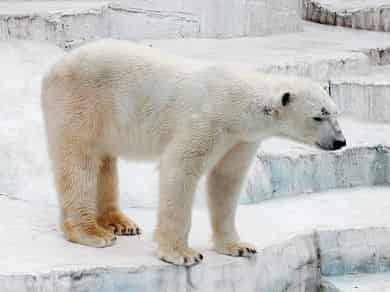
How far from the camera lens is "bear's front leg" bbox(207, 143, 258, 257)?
440 centimetres

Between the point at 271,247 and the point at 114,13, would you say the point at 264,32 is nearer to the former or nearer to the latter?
the point at 114,13

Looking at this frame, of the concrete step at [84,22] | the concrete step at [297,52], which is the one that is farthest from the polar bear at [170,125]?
the concrete step at [84,22]

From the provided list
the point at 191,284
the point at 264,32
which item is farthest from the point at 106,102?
the point at 264,32

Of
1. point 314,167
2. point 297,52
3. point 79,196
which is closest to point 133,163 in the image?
point 314,167

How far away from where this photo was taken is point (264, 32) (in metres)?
10.1

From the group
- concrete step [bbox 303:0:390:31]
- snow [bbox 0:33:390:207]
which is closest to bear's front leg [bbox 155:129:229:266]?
snow [bbox 0:33:390:207]

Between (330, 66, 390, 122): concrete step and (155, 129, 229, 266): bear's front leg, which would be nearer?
(155, 129, 229, 266): bear's front leg

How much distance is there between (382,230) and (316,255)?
486 millimetres

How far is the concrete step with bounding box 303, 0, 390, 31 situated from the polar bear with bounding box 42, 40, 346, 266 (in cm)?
686

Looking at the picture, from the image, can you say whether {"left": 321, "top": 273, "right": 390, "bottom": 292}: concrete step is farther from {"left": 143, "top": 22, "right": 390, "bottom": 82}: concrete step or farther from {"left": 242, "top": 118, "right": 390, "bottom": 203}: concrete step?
{"left": 143, "top": 22, "right": 390, "bottom": 82}: concrete step

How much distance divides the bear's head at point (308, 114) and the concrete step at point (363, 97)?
3.48m

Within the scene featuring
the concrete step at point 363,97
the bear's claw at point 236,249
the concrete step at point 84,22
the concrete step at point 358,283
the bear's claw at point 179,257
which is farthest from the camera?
the concrete step at point 84,22

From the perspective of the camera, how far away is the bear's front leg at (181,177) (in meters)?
4.21

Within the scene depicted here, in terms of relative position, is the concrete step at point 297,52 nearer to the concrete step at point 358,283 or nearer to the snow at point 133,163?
the snow at point 133,163
